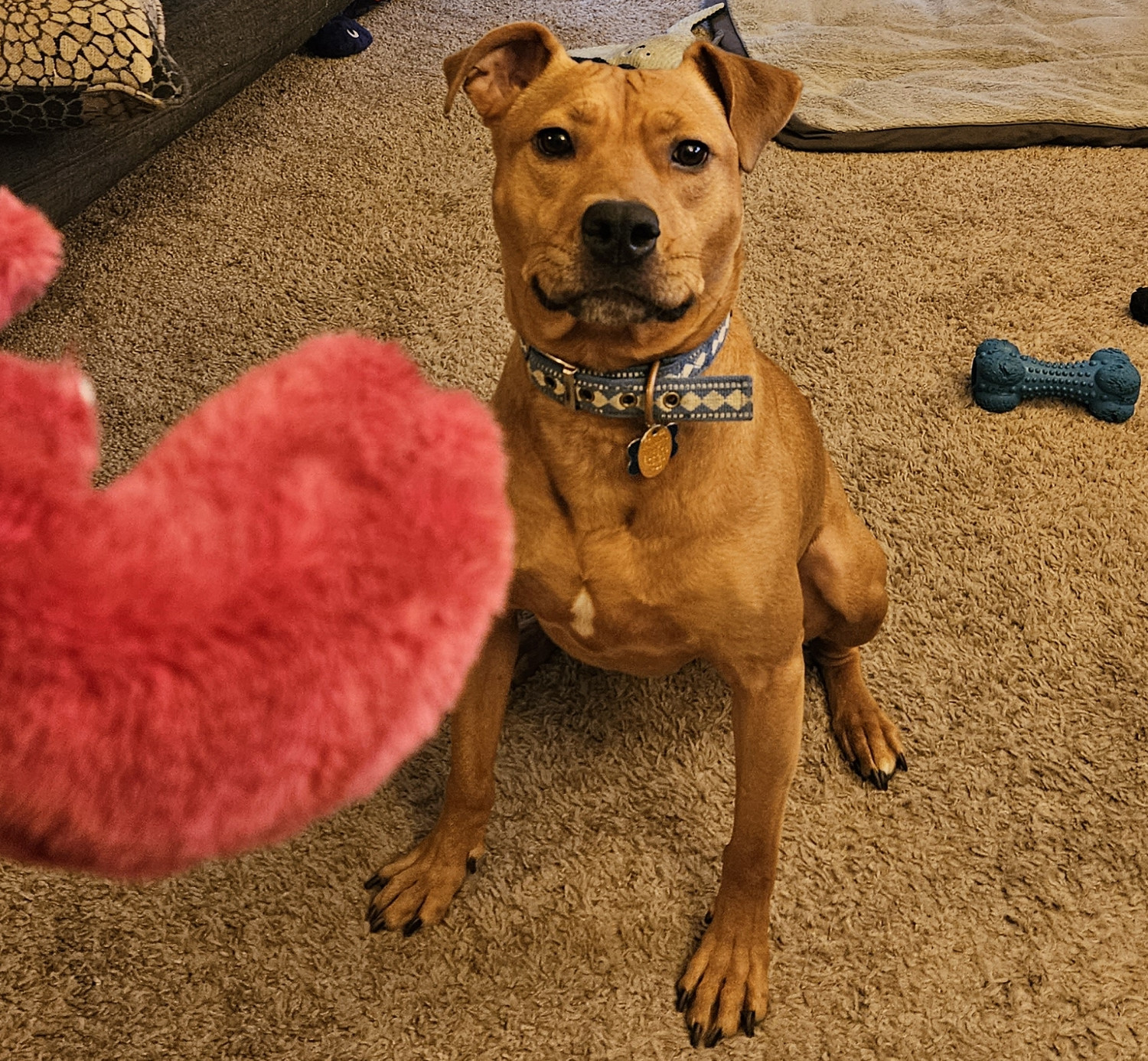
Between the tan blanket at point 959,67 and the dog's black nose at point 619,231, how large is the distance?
8.28ft

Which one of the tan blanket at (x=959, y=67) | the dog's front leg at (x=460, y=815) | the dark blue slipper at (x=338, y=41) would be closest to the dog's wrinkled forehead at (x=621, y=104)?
the dog's front leg at (x=460, y=815)

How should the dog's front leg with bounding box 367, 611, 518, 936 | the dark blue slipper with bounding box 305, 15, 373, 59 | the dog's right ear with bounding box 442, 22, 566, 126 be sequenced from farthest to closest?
the dark blue slipper with bounding box 305, 15, 373, 59
the dog's front leg with bounding box 367, 611, 518, 936
the dog's right ear with bounding box 442, 22, 566, 126

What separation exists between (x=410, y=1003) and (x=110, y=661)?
1.23 meters

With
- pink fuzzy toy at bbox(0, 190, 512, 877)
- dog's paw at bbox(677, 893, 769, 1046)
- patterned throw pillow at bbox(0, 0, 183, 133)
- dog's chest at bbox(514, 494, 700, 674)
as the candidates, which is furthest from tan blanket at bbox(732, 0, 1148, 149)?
pink fuzzy toy at bbox(0, 190, 512, 877)

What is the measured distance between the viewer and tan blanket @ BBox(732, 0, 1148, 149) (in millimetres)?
3412

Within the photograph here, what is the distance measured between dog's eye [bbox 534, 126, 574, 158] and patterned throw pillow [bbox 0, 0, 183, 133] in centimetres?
134

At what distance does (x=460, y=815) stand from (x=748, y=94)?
1215 mm

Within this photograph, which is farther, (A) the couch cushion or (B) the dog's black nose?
(A) the couch cushion

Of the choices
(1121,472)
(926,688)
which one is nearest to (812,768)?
(926,688)

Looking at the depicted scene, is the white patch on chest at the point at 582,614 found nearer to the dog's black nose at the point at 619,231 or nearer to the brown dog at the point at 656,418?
the brown dog at the point at 656,418

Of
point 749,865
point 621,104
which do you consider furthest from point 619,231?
point 749,865

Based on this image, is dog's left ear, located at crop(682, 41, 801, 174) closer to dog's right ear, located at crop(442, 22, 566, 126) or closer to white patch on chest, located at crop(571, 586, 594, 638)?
dog's right ear, located at crop(442, 22, 566, 126)

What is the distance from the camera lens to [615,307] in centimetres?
123

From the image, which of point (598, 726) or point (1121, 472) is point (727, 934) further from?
point (1121, 472)
